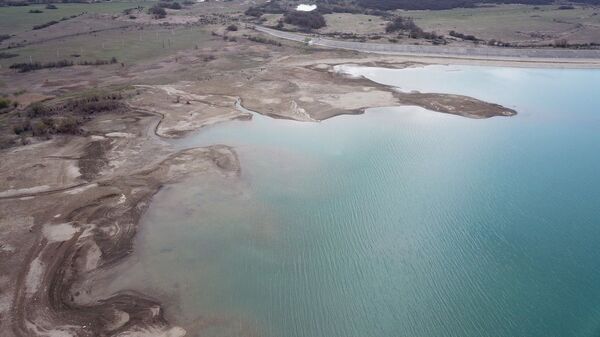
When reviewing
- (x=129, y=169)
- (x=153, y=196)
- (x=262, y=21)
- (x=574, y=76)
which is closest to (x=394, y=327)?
(x=153, y=196)

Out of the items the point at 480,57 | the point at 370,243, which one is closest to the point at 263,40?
the point at 480,57

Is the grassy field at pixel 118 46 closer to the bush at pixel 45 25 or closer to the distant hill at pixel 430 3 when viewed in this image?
Result: the bush at pixel 45 25

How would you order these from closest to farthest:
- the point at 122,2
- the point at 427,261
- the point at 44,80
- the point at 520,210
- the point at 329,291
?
the point at 329,291 → the point at 427,261 → the point at 520,210 → the point at 44,80 → the point at 122,2

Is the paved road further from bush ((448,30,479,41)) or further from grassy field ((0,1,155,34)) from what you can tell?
grassy field ((0,1,155,34))

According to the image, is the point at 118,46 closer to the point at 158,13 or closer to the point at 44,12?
the point at 158,13

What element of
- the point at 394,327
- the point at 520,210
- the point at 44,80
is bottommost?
the point at 394,327

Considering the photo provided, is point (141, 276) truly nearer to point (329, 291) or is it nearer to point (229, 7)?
point (329, 291)

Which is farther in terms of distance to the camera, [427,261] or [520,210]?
[520,210]
